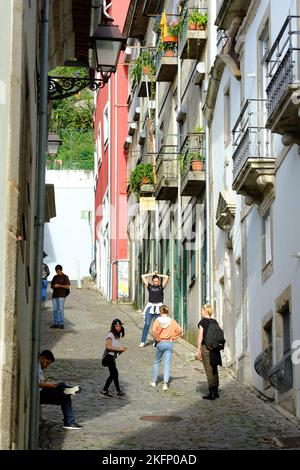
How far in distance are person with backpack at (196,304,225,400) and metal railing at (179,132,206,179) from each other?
747 cm

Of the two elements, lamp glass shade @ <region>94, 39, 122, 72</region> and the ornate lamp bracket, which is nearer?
lamp glass shade @ <region>94, 39, 122, 72</region>

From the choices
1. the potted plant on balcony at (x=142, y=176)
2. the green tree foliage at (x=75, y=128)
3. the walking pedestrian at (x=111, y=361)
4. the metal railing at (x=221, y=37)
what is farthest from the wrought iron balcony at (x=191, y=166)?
the green tree foliage at (x=75, y=128)

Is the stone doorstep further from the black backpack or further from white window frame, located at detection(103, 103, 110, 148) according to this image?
white window frame, located at detection(103, 103, 110, 148)

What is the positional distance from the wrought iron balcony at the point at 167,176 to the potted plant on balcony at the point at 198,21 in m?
3.27

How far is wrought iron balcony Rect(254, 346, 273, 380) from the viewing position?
17234mm

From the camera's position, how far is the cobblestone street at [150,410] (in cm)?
1345

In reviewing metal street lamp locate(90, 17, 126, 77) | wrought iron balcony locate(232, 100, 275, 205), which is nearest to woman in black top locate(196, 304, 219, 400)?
wrought iron balcony locate(232, 100, 275, 205)

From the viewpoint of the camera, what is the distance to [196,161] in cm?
2456

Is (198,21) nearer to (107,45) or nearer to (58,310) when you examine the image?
(58,310)

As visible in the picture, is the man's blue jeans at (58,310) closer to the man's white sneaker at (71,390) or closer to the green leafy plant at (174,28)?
the green leafy plant at (174,28)

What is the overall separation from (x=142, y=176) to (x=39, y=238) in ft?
68.6

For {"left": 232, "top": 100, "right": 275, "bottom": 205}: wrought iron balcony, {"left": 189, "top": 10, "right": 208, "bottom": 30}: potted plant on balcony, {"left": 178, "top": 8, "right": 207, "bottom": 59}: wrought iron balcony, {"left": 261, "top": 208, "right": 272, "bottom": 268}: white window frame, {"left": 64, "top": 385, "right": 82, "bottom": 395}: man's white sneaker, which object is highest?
{"left": 189, "top": 10, "right": 208, "bottom": 30}: potted plant on balcony

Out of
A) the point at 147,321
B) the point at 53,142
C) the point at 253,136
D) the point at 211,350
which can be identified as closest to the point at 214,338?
the point at 211,350
